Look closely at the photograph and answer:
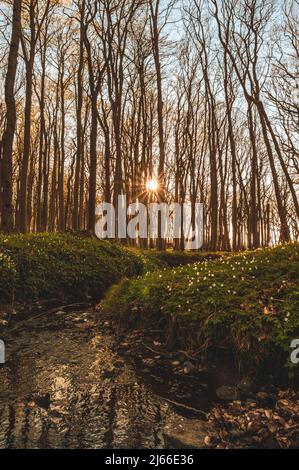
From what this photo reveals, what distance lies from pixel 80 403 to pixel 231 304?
2538 mm

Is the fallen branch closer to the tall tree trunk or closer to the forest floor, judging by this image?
the forest floor

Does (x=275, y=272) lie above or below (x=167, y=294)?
above

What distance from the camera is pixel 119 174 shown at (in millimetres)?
17625

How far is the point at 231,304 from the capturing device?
5324 millimetres

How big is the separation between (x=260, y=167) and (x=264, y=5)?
51.1ft

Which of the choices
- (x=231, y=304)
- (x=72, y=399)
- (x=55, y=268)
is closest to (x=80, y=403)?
(x=72, y=399)

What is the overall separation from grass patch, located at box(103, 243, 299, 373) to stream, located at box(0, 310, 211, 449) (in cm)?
101

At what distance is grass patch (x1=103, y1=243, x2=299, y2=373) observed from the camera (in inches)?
179

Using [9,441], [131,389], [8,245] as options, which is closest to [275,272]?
[131,389]

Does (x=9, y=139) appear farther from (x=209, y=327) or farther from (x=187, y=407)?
(x=187, y=407)

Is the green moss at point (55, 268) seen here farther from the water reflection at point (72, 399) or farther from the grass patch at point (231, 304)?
the water reflection at point (72, 399)

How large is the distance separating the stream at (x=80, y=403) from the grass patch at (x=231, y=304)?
1014 mm

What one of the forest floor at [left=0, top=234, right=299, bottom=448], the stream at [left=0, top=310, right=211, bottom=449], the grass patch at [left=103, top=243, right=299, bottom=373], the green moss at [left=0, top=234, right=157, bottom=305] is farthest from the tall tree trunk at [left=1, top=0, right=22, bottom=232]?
the stream at [left=0, top=310, right=211, bottom=449]
